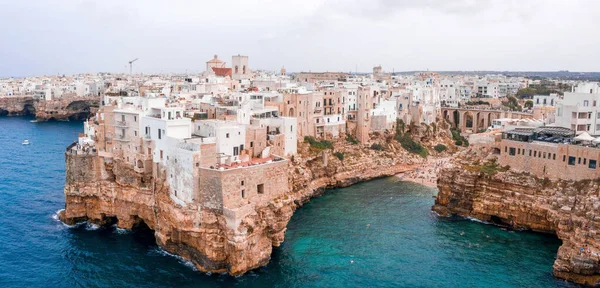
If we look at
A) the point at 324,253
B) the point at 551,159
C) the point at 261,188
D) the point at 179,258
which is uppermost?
the point at 551,159

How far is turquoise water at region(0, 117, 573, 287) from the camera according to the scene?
30.5 m

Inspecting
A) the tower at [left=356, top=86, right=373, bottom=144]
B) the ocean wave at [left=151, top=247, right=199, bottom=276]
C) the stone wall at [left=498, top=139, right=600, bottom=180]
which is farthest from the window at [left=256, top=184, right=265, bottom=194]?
the tower at [left=356, top=86, right=373, bottom=144]

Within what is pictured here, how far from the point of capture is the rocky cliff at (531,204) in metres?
30.4

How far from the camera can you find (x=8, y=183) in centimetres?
5047

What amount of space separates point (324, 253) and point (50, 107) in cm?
9764

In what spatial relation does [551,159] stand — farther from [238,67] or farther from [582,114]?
[238,67]

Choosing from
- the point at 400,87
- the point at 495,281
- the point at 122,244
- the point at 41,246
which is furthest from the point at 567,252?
the point at 400,87

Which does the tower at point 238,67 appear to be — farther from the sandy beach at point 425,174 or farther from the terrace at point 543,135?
the terrace at point 543,135

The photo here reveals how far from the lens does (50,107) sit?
112m

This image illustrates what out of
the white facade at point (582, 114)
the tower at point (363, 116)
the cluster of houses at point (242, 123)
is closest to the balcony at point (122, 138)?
the cluster of houses at point (242, 123)

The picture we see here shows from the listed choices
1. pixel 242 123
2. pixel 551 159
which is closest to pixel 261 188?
pixel 242 123

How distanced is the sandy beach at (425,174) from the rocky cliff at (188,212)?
971cm

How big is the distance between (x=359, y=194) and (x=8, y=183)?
116 ft

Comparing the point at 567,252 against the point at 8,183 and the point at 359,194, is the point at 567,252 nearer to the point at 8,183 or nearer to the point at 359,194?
the point at 359,194
